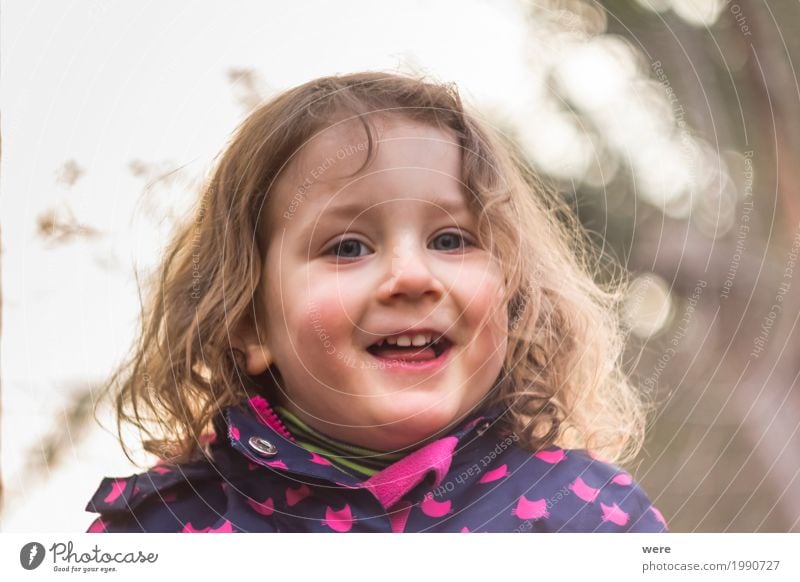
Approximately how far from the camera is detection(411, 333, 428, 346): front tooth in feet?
2.00

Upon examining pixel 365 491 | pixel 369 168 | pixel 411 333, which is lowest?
pixel 365 491

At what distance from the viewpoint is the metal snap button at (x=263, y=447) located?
0.60 m

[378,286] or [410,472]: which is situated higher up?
[378,286]

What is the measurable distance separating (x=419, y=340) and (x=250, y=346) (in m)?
0.14

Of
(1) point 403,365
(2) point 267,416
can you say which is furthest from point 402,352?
(2) point 267,416

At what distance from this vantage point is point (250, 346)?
0.66m

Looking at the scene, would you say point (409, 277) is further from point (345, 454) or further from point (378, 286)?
point (345, 454)

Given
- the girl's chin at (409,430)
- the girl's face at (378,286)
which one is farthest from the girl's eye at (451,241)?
the girl's chin at (409,430)

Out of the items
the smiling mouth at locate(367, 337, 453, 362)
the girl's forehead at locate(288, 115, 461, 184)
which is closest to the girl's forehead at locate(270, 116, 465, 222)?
the girl's forehead at locate(288, 115, 461, 184)

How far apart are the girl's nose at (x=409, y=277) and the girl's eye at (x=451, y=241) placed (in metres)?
0.02

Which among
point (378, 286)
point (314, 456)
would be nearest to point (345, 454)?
point (314, 456)

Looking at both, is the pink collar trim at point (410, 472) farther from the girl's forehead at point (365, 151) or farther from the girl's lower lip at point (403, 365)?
the girl's forehead at point (365, 151)

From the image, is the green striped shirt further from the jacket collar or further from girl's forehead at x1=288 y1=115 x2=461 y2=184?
girl's forehead at x1=288 y1=115 x2=461 y2=184
